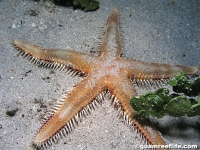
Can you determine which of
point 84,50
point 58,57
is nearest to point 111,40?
point 84,50

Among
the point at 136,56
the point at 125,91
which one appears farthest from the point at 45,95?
the point at 136,56

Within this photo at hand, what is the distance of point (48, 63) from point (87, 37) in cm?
95

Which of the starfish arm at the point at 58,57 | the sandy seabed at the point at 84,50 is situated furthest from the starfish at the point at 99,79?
the sandy seabed at the point at 84,50

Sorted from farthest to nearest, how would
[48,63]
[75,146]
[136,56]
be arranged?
[136,56], [48,63], [75,146]

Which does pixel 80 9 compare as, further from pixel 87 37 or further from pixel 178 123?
pixel 178 123

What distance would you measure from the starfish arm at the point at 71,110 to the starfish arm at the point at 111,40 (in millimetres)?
581

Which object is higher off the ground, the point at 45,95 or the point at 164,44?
the point at 164,44

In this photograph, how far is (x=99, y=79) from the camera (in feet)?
11.8

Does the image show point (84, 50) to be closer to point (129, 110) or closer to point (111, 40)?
point (111, 40)

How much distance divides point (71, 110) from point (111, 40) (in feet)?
4.58

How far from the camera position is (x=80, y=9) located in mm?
4816

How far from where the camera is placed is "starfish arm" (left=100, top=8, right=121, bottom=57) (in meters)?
3.90

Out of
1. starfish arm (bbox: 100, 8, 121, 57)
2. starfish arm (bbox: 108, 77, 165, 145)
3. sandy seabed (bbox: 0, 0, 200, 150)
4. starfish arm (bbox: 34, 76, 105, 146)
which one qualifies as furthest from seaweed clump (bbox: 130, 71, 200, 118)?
starfish arm (bbox: 100, 8, 121, 57)

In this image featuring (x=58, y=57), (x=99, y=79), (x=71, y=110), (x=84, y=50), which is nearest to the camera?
(x=71, y=110)
